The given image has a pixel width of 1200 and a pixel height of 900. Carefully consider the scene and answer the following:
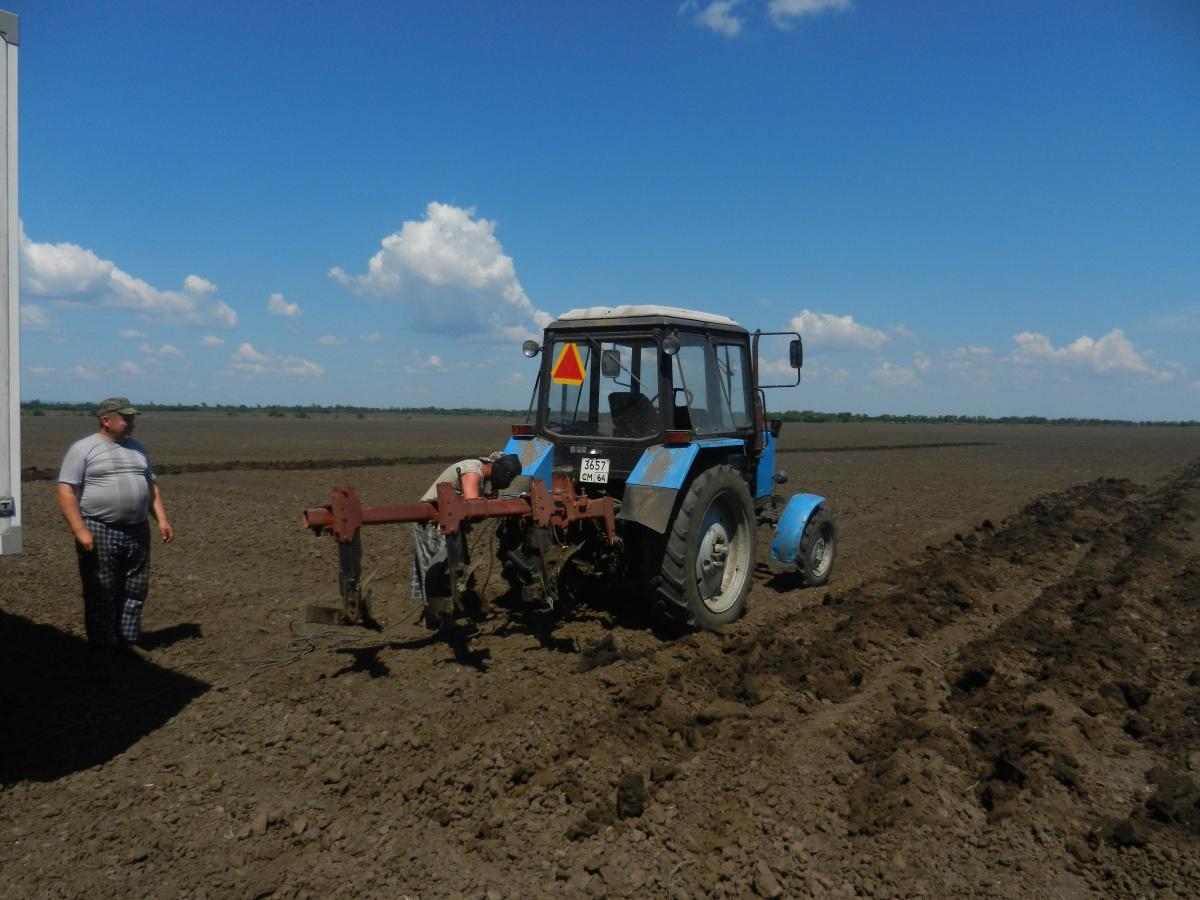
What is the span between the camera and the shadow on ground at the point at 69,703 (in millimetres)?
4121

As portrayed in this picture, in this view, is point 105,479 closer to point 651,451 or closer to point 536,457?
point 536,457

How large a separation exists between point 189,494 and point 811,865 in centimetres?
1343

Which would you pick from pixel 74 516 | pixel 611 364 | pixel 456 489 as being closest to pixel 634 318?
pixel 611 364

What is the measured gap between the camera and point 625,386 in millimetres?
6512

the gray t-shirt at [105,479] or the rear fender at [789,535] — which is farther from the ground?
the gray t-shirt at [105,479]

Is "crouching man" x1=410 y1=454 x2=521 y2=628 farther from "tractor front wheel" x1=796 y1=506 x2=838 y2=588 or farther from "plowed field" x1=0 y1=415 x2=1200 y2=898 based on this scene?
"tractor front wheel" x1=796 y1=506 x2=838 y2=588

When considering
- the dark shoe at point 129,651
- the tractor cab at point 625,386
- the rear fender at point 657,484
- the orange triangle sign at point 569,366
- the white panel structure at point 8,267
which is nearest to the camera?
the white panel structure at point 8,267

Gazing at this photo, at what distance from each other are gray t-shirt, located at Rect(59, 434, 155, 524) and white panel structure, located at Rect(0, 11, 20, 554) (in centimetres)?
130

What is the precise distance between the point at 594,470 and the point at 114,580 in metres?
3.21

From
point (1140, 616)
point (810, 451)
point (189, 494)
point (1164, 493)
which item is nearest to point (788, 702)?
point (1140, 616)

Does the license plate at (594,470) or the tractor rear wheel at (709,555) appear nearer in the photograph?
the tractor rear wheel at (709,555)

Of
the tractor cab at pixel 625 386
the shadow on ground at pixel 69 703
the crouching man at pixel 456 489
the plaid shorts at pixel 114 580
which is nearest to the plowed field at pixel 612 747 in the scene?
the shadow on ground at pixel 69 703

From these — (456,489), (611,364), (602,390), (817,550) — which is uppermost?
(611,364)

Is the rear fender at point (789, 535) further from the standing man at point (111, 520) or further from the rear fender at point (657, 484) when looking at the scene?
the standing man at point (111, 520)
